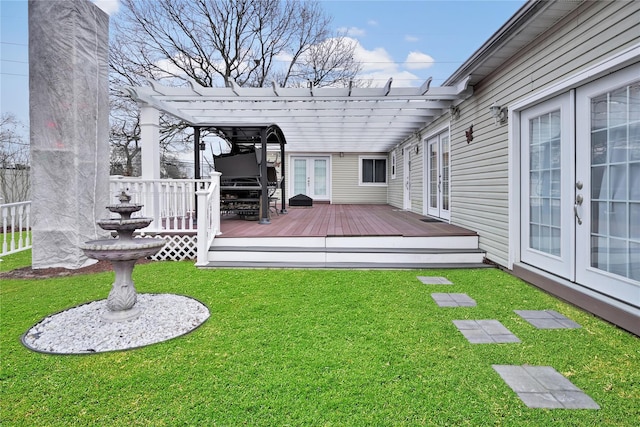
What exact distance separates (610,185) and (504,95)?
2.09 meters

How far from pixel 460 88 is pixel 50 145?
596cm

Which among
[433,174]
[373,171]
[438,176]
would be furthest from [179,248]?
[373,171]

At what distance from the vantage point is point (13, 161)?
10453mm

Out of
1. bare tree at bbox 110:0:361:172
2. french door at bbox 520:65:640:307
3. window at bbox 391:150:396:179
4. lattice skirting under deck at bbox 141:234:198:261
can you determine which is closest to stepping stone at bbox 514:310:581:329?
french door at bbox 520:65:640:307

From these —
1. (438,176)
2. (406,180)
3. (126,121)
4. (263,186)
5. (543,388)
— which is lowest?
(543,388)

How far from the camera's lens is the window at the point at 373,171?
1369 cm

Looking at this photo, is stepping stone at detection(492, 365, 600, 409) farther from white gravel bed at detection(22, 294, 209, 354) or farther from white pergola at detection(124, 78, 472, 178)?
white pergola at detection(124, 78, 472, 178)

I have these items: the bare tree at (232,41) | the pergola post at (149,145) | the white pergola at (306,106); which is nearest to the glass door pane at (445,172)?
the white pergola at (306,106)

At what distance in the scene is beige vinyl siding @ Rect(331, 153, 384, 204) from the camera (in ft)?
44.5

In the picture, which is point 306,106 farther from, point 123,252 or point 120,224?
point 123,252

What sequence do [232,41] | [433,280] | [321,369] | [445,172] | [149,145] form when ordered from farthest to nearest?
1. [232,41]
2. [445,172]
3. [149,145]
4. [433,280]
5. [321,369]

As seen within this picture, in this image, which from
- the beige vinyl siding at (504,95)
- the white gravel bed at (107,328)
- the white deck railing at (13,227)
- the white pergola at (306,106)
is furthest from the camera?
the white pergola at (306,106)

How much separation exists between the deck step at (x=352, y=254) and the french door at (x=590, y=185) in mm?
1072

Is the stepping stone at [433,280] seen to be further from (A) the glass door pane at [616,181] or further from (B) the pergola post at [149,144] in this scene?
(B) the pergola post at [149,144]
